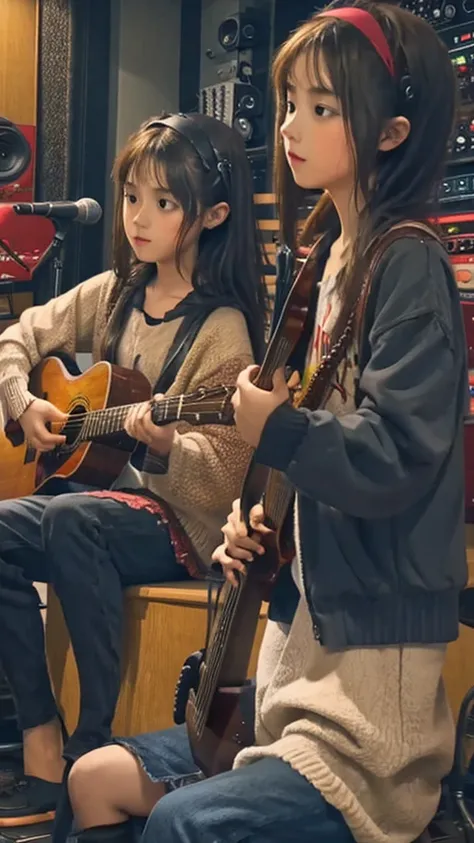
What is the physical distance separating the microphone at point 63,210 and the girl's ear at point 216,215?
62 centimetres

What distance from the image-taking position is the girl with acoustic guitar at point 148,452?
1.79m

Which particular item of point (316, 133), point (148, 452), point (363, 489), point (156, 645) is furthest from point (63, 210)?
point (363, 489)

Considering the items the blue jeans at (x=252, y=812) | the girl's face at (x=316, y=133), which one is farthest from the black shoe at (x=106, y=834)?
the girl's face at (x=316, y=133)

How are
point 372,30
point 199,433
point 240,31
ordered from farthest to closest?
point 240,31
point 199,433
point 372,30

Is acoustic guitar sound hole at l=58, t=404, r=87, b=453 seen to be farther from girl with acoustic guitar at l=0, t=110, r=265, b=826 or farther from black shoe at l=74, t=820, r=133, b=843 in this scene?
black shoe at l=74, t=820, r=133, b=843

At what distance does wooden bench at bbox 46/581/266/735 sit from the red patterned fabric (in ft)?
0.10

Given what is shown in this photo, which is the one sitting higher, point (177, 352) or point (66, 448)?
point (177, 352)

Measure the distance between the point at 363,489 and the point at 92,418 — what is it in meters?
1.00

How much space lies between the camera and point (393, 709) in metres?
1.04

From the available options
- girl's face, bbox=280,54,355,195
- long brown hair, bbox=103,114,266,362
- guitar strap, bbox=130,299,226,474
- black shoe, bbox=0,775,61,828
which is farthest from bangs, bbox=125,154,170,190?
black shoe, bbox=0,775,61,828

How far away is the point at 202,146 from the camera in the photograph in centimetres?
193

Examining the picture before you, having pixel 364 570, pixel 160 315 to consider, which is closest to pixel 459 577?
pixel 364 570

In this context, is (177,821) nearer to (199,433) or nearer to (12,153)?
(199,433)

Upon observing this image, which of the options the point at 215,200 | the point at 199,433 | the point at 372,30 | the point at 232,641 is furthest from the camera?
the point at 215,200
